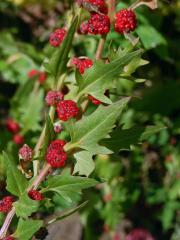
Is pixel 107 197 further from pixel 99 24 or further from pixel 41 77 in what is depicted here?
pixel 99 24

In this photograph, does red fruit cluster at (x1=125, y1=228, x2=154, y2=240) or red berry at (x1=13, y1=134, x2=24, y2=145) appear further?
red fruit cluster at (x1=125, y1=228, x2=154, y2=240)

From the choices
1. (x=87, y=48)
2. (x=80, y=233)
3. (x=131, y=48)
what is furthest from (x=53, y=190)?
(x=80, y=233)

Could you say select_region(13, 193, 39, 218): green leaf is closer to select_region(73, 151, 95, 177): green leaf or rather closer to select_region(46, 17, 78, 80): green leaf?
select_region(73, 151, 95, 177): green leaf

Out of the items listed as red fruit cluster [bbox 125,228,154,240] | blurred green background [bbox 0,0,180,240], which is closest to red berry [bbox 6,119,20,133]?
blurred green background [bbox 0,0,180,240]

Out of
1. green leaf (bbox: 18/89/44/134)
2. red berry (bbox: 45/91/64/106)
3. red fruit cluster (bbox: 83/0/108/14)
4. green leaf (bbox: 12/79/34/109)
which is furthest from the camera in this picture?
green leaf (bbox: 12/79/34/109)

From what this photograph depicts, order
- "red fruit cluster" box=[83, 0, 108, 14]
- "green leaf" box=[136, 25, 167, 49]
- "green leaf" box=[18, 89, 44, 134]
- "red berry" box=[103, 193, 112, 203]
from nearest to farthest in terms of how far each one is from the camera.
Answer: "red fruit cluster" box=[83, 0, 108, 14] < "green leaf" box=[136, 25, 167, 49] < "green leaf" box=[18, 89, 44, 134] < "red berry" box=[103, 193, 112, 203]

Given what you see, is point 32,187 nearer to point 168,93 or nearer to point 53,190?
point 53,190

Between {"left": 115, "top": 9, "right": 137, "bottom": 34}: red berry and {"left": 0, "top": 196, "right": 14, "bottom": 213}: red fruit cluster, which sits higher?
{"left": 115, "top": 9, "right": 137, "bottom": 34}: red berry
